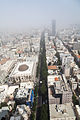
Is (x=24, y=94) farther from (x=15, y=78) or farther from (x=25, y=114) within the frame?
(x=15, y=78)

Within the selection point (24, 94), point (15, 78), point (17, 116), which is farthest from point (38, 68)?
point (17, 116)

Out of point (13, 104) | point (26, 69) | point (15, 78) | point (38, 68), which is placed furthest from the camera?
point (38, 68)

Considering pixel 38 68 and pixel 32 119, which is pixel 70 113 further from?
pixel 38 68

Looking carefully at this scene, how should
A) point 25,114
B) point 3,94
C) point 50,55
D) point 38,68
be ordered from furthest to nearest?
point 50,55 → point 38,68 → point 3,94 → point 25,114

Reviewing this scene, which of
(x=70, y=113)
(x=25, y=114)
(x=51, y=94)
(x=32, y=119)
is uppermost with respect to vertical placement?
(x=51, y=94)

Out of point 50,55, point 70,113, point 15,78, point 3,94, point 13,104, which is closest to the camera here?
point 70,113

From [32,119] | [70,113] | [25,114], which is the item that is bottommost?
[32,119]

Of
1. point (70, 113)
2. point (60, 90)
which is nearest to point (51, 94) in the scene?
point (60, 90)

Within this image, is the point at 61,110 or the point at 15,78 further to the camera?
the point at 15,78

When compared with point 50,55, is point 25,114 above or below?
below
